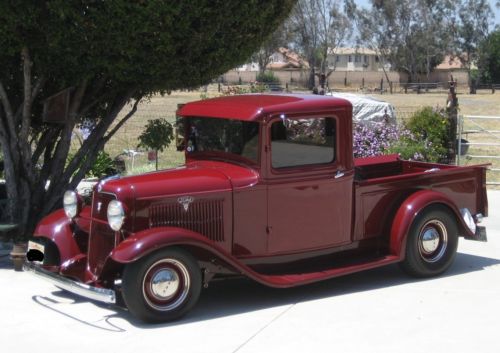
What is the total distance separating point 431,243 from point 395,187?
65 centimetres

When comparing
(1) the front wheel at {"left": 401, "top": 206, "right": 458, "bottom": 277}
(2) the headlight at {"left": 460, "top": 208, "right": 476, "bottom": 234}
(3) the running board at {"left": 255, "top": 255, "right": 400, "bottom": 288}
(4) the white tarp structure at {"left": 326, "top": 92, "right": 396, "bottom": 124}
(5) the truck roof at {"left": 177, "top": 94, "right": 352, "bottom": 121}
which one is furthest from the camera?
(4) the white tarp structure at {"left": 326, "top": 92, "right": 396, "bottom": 124}

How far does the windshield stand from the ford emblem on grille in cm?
66

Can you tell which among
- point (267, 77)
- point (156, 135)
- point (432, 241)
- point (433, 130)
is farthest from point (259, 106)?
point (267, 77)

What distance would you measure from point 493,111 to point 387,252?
104ft

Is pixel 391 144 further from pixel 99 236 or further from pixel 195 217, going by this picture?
pixel 99 236

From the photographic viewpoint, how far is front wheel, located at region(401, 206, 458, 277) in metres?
7.00

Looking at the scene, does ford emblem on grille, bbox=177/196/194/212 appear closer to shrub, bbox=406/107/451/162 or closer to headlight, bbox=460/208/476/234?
headlight, bbox=460/208/476/234

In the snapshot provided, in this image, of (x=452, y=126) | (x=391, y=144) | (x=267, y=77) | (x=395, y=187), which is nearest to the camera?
(x=395, y=187)

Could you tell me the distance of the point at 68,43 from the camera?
7.27 meters

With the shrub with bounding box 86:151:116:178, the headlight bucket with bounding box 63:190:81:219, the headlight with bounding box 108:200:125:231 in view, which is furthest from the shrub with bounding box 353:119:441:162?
the headlight with bounding box 108:200:125:231

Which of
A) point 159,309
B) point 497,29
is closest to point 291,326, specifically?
point 159,309

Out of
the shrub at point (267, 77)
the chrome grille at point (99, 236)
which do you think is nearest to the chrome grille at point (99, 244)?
the chrome grille at point (99, 236)

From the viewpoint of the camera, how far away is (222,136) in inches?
263

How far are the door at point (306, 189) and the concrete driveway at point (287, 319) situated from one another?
1.82 feet
